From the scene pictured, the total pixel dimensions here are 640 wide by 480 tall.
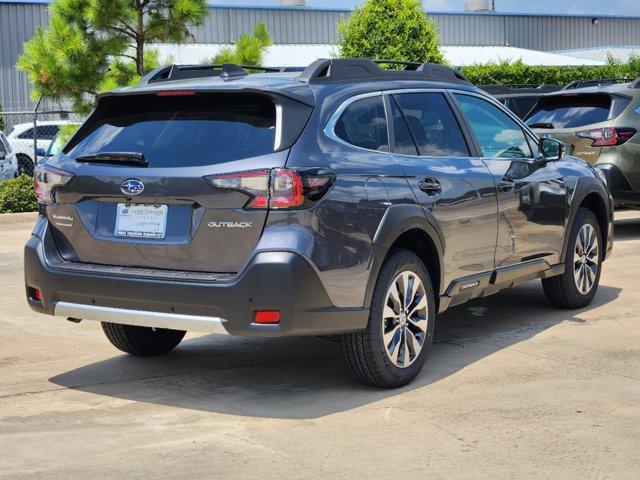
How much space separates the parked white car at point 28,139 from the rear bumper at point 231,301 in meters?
20.7

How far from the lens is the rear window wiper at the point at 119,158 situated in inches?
227

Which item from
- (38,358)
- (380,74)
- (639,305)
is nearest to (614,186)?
(639,305)

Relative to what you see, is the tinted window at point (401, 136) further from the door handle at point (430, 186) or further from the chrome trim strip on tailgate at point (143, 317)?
the chrome trim strip on tailgate at point (143, 317)

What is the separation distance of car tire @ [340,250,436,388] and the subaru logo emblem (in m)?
1.30

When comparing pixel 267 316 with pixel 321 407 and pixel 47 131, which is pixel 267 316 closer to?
pixel 321 407

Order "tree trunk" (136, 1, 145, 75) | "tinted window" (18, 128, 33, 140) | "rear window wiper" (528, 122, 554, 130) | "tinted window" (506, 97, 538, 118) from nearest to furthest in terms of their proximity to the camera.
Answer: "rear window wiper" (528, 122, 554, 130)
"tinted window" (506, 97, 538, 118)
"tree trunk" (136, 1, 145, 75)
"tinted window" (18, 128, 33, 140)

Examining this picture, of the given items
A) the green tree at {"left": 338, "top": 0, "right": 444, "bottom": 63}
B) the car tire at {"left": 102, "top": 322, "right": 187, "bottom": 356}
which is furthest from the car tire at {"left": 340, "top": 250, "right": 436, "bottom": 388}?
the green tree at {"left": 338, "top": 0, "right": 444, "bottom": 63}

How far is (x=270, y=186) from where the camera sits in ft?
17.7

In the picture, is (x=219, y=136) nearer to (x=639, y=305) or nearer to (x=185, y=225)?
(x=185, y=225)

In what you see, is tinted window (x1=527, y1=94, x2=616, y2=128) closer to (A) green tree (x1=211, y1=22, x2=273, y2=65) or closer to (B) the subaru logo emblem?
(A) green tree (x1=211, y1=22, x2=273, y2=65)

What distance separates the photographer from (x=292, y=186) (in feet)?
17.7

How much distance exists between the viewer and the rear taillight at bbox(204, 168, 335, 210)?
5.39 meters

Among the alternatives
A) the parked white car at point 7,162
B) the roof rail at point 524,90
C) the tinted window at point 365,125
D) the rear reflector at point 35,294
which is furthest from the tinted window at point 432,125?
the parked white car at point 7,162

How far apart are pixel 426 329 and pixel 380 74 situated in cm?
150
